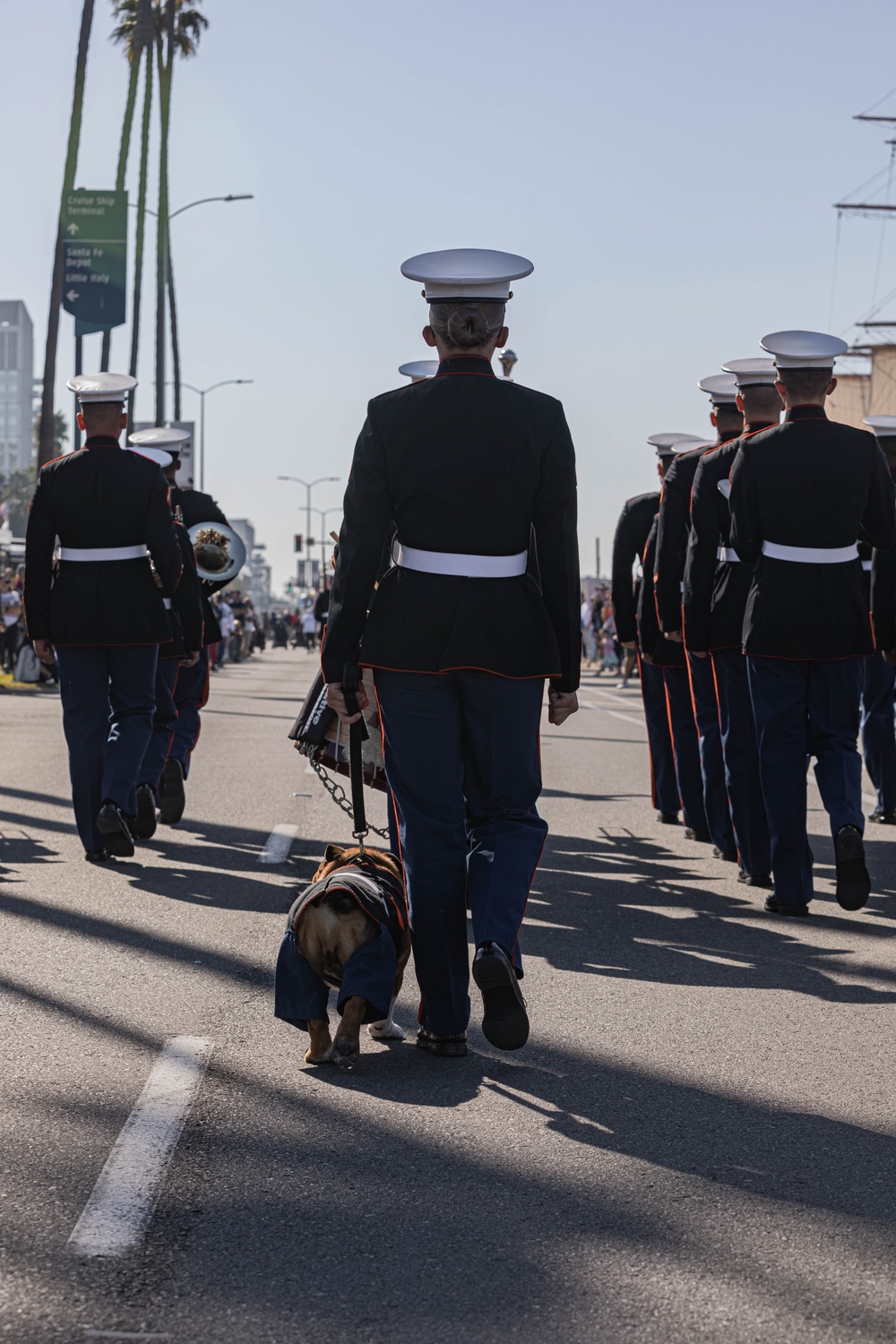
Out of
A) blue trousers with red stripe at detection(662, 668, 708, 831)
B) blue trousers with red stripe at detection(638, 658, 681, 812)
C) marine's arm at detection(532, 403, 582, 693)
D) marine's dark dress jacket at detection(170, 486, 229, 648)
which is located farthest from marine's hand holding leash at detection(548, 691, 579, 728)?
marine's dark dress jacket at detection(170, 486, 229, 648)

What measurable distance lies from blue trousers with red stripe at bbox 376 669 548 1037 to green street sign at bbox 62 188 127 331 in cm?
2835

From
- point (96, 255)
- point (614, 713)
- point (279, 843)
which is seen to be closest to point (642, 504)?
point (279, 843)

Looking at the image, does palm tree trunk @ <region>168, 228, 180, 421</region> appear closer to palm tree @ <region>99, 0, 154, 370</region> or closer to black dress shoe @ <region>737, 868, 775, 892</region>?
palm tree @ <region>99, 0, 154, 370</region>

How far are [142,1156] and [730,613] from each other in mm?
4712

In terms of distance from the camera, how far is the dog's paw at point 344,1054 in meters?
4.70

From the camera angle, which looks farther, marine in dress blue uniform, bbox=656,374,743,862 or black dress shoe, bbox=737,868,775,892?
marine in dress blue uniform, bbox=656,374,743,862

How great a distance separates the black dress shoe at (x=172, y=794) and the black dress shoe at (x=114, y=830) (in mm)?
1844

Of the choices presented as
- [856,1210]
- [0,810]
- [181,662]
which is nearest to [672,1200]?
[856,1210]

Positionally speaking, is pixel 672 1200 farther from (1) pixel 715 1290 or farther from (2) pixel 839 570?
(2) pixel 839 570

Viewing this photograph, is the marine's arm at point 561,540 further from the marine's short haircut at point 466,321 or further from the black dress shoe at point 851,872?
the black dress shoe at point 851,872

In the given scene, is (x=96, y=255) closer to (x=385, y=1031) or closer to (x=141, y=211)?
(x=141, y=211)

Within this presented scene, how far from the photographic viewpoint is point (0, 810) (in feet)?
35.1

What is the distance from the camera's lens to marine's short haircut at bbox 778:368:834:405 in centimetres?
715

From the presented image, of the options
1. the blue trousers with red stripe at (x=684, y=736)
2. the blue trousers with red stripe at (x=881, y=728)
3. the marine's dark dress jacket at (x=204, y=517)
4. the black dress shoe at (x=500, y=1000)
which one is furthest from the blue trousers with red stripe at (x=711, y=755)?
the black dress shoe at (x=500, y=1000)
